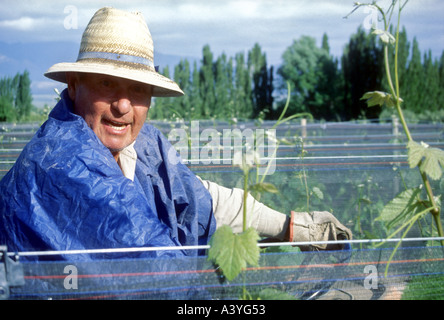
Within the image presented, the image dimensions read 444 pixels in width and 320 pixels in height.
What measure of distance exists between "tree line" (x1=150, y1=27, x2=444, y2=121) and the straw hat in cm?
1432

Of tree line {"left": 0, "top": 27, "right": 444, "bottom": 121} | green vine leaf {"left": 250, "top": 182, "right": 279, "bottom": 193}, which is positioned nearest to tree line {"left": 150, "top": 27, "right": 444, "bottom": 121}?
tree line {"left": 0, "top": 27, "right": 444, "bottom": 121}

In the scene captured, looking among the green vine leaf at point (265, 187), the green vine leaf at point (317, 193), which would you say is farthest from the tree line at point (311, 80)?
the green vine leaf at point (265, 187)

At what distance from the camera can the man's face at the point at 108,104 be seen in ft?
5.70

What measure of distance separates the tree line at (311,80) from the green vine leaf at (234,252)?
593 inches

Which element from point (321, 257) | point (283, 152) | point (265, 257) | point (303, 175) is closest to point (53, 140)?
point (265, 257)

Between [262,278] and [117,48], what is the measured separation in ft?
3.15

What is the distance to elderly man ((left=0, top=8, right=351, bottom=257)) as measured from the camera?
1.38 m

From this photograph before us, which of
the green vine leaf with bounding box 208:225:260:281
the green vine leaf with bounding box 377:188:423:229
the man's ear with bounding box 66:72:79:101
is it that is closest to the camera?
Answer: the green vine leaf with bounding box 208:225:260:281

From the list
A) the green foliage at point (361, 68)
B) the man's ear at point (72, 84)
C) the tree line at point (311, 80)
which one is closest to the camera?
the man's ear at point (72, 84)

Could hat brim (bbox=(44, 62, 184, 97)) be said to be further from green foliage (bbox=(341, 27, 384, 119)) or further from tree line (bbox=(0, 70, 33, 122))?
green foliage (bbox=(341, 27, 384, 119))

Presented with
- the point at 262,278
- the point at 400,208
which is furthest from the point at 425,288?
the point at 262,278

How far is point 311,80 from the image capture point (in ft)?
87.2

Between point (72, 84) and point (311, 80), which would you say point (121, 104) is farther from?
point (311, 80)

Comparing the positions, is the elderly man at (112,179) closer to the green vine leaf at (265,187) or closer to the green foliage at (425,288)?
the green vine leaf at (265,187)
